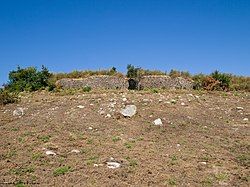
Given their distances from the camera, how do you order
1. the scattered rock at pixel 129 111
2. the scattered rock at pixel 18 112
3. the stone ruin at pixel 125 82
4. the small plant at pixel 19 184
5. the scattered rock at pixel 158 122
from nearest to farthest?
the small plant at pixel 19 184 → the scattered rock at pixel 158 122 → the scattered rock at pixel 129 111 → the scattered rock at pixel 18 112 → the stone ruin at pixel 125 82

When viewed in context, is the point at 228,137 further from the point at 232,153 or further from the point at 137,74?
the point at 137,74

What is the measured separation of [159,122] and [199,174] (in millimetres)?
5673

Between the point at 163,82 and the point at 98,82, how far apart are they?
4.64 m

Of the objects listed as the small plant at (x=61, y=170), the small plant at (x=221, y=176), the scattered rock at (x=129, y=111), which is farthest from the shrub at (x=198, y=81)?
the small plant at (x=61, y=170)

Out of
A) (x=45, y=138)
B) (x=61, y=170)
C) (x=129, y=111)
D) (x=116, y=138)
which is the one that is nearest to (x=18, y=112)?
(x=45, y=138)

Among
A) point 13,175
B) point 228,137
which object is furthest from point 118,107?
point 13,175

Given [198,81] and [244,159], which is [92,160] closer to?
[244,159]

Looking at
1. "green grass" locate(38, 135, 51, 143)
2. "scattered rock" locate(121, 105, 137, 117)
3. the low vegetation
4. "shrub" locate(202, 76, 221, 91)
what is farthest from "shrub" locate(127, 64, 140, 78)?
"green grass" locate(38, 135, 51, 143)

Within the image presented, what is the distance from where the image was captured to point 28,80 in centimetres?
2947

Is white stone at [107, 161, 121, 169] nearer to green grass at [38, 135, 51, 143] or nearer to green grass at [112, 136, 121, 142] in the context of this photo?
green grass at [112, 136, 121, 142]

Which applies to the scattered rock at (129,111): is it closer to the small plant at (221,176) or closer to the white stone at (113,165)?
the white stone at (113,165)

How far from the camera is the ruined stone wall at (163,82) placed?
28969mm

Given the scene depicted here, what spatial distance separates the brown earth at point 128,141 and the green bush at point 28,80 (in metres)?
4.78

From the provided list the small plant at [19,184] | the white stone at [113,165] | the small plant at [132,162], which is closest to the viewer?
the small plant at [19,184]
